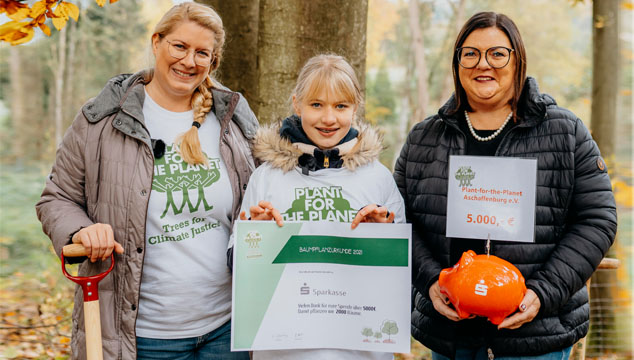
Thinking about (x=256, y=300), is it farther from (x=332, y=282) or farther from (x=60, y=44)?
(x=60, y=44)

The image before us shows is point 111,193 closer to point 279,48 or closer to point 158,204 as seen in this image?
point 158,204

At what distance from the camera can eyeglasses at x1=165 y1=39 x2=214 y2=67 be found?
251 centimetres

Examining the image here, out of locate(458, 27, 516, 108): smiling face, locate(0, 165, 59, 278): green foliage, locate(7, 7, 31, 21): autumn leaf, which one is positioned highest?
locate(7, 7, 31, 21): autumn leaf

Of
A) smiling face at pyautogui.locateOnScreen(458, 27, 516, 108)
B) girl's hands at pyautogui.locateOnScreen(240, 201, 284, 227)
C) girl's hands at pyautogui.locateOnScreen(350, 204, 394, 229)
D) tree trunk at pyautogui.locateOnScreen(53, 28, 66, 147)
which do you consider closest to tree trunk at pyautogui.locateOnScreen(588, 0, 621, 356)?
smiling face at pyautogui.locateOnScreen(458, 27, 516, 108)

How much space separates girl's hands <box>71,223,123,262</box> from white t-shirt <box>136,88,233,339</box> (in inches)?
7.6

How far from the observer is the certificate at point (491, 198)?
7.43 ft

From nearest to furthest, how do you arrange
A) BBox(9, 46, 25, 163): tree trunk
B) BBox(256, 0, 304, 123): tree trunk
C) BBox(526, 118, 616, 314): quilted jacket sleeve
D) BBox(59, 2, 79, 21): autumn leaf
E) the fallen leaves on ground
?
BBox(526, 118, 616, 314): quilted jacket sleeve → BBox(59, 2, 79, 21): autumn leaf → BBox(256, 0, 304, 123): tree trunk → the fallen leaves on ground → BBox(9, 46, 25, 163): tree trunk

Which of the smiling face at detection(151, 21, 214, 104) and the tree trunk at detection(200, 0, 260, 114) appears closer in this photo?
the smiling face at detection(151, 21, 214, 104)

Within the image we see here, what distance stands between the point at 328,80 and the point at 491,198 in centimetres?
85

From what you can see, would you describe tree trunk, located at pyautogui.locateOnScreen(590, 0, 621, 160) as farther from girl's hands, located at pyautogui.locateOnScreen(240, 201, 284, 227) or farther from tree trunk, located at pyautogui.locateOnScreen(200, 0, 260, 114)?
girl's hands, located at pyautogui.locateOnScreen(240, 201, 284, 227)

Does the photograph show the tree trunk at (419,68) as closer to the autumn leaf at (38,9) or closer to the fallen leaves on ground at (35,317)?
the fallen leaves on ground at (35,317)

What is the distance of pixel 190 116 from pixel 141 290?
810 millimetres

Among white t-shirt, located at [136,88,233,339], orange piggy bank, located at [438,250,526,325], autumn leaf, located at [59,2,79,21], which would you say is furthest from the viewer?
autumn leaf, located at [59,2,79,21]

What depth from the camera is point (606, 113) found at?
683cm
